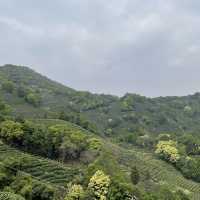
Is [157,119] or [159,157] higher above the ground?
[157,119]

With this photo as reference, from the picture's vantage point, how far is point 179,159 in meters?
119

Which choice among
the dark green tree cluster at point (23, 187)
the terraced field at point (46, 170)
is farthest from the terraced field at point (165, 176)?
the dark green tree cluster at point (23, 187)

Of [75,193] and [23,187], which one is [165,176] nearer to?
[75,193]

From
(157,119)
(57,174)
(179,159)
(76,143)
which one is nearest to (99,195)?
(57,174)

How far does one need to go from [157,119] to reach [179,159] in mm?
72908

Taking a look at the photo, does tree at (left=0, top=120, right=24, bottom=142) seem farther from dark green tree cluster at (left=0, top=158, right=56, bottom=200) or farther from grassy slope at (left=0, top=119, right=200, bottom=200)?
dark green tree cluster at (left=0, top=158, right=56, bottom=200)

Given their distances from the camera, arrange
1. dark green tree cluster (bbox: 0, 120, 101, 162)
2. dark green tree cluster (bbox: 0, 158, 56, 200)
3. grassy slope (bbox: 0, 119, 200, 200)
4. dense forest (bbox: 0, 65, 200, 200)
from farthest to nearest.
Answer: dark green tree cluster (bbox: 0, 120, 101, 162) → grassy slope (bbox: 0, 119, 200, 200) → dense forest (bbox: 0, 65, 200, 200) → dark green tree cluster (bbox: 0, 158, 56, 200)

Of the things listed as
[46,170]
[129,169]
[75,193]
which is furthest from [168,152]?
[75,193]

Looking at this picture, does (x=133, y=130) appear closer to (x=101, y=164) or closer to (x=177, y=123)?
(x=177, y=123)

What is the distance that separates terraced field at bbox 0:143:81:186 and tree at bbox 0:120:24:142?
477cm

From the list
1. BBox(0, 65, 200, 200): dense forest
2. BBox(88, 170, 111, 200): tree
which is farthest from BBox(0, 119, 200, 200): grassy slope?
BBox(88, 170, 111, 200): tree

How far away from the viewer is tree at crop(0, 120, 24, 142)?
286 ft

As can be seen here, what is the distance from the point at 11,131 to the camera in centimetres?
8756

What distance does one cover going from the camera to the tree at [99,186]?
69562 mm
